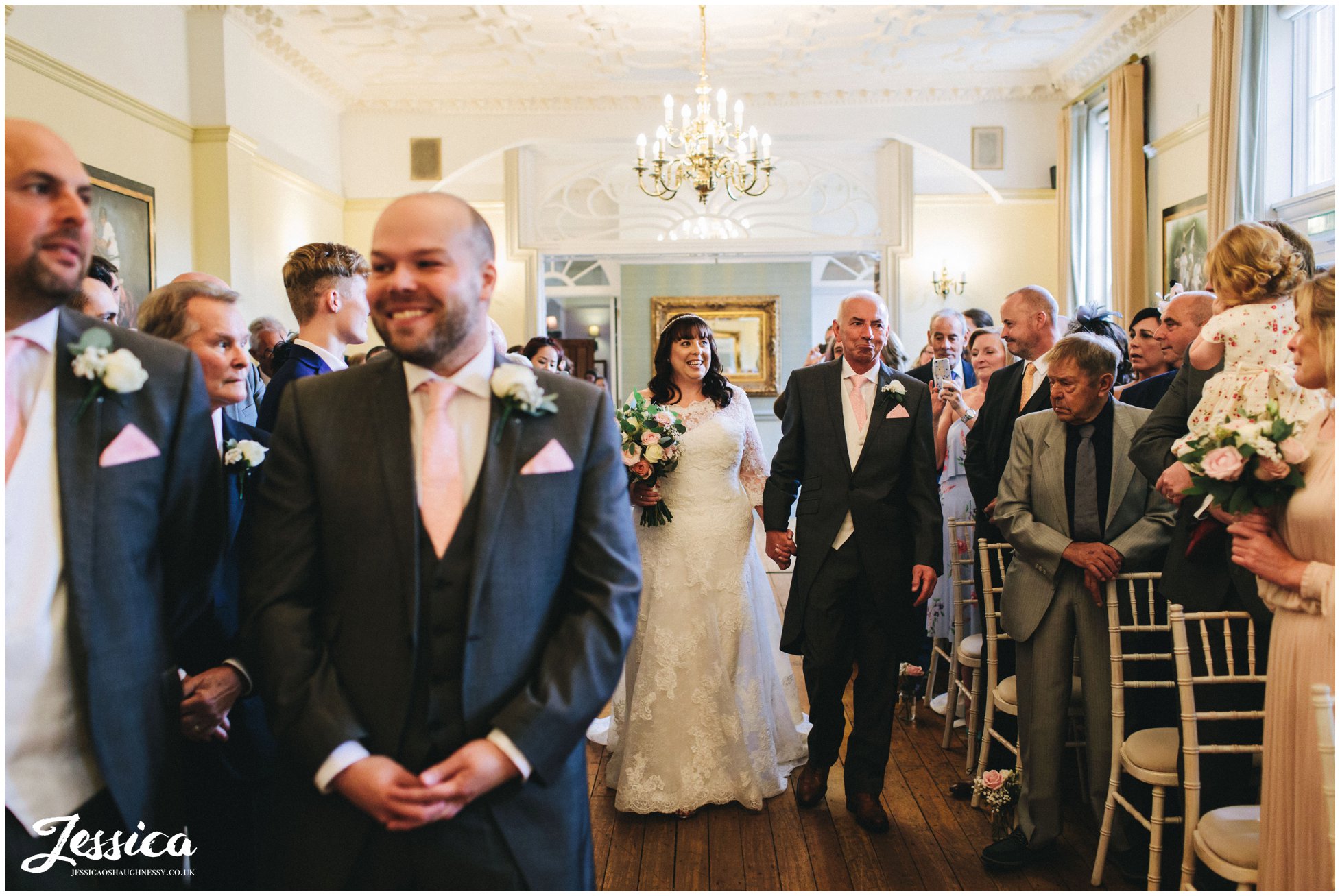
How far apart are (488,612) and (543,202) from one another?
29.8ft

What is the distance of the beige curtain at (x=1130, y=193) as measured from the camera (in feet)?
26.2

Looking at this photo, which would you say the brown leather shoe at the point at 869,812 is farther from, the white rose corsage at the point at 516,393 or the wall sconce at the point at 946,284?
the wall sconce at the point at 946,284

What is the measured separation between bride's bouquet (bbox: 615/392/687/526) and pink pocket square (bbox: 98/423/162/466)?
2.02 metres

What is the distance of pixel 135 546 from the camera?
1604 millimetres

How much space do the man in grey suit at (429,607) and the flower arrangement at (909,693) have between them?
3.16m

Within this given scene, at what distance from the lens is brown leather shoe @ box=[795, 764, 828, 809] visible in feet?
11.5

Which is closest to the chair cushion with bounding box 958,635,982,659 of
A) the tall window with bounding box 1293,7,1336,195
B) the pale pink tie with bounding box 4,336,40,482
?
the pale pink tie with bounding box 4,336,40,482

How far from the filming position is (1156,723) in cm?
316

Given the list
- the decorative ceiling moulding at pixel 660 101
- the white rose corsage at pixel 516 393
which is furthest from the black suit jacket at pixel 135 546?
the decorative ceiling moulding at pixel 660 101

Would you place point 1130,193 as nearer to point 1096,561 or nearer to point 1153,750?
point 1096,561

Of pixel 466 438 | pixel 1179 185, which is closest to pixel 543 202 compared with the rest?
pixel 1179 185

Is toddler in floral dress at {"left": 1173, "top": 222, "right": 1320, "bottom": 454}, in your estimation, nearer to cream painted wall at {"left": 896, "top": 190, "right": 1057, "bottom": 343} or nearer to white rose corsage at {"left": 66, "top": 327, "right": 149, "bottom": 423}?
white rose corsage at {"left": 66, "top": 327, "right": 149, "bottom": 423}

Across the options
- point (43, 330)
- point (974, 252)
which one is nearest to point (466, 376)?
point (43, 330)

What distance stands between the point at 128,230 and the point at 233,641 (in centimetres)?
580
